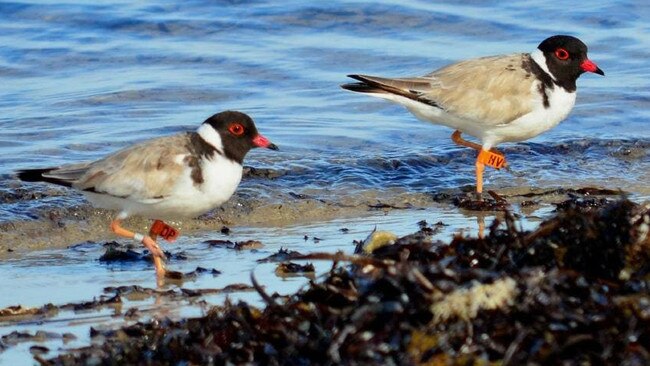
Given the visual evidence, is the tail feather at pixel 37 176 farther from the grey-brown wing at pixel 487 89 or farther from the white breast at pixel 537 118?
the white breast at pixel 537 118

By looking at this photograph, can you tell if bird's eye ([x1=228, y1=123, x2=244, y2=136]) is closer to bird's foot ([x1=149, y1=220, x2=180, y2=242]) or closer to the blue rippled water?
bird's foot ([x1=149, y1=220, x2=180, y2=242])

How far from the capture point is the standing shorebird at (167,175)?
7.18m

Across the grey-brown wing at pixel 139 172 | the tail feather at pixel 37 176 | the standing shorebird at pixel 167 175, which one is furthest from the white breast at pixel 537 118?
the tail feather at pixel 37 176

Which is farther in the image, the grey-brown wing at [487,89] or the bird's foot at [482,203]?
the grey-brown wing at [487,89]

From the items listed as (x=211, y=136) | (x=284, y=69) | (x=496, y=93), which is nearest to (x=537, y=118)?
(x=496, y=93)

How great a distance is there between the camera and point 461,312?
4.16 m

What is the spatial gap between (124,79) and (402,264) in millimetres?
8469

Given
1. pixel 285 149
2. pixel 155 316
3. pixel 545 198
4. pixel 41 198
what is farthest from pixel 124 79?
pixel 155 316

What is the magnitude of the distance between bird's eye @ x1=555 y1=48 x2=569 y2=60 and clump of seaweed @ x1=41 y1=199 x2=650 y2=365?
4.61 metres

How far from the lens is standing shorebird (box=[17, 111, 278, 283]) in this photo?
7.18 meters

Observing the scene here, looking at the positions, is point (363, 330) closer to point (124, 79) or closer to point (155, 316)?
point (155, 316)

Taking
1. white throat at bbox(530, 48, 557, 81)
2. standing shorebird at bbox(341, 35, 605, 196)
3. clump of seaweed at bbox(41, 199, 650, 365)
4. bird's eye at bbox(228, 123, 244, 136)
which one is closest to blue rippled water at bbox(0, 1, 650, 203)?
standing shorebird at bbox(341, 35, 605, 196)

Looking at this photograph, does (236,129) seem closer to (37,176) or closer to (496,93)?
(37,176)

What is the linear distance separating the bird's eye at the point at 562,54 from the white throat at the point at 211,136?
11.0 feet
